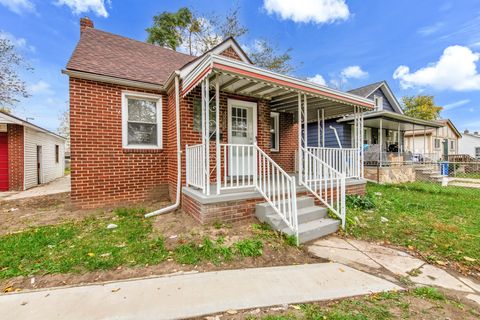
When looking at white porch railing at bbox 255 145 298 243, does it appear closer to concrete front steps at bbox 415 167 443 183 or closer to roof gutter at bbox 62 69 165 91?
roof gutter at bbox 62 69 165 91

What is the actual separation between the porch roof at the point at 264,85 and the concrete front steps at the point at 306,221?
249 cm

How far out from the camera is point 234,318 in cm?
204

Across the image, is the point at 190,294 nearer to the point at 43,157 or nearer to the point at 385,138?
the point at 43,157

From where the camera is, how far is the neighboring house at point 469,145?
2949 cm

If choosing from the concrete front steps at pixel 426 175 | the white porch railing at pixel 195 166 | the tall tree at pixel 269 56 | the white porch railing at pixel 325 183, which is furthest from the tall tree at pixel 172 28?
the concrete front steps at pixel 426 175

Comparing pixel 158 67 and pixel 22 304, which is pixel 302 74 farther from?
pixel 22 304

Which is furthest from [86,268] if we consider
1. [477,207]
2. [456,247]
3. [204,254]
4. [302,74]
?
[302,74]

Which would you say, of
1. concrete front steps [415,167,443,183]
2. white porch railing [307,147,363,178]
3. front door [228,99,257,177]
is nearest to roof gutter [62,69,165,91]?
front door [228,99,257,177]

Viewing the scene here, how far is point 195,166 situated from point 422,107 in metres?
37.6

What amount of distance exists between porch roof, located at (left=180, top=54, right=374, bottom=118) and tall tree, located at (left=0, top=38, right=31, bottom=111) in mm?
15792

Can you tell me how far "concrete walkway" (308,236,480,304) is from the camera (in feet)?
9.04

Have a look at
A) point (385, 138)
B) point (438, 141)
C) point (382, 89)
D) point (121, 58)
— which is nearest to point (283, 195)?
point (121, 58)

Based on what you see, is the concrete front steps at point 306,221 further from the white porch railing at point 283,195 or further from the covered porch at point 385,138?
the covered porch at point 385,138

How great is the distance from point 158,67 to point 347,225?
6940 mm
